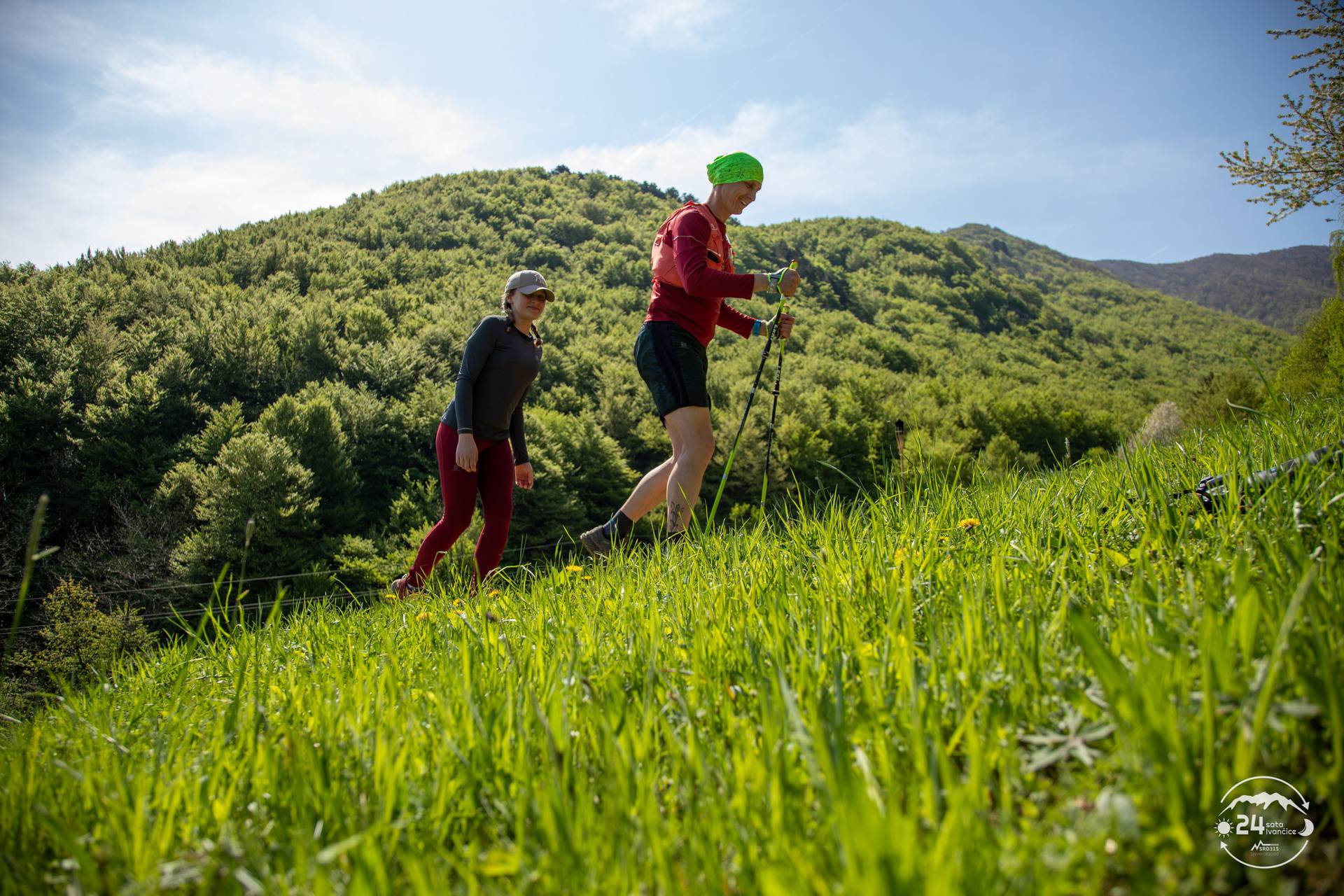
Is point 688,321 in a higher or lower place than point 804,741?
higher

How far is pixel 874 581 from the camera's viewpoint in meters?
1.80

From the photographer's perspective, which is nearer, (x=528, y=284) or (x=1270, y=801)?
(x=1270, y=801)

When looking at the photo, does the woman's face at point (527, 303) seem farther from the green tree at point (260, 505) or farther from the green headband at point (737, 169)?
the green tree at point (260, 505)

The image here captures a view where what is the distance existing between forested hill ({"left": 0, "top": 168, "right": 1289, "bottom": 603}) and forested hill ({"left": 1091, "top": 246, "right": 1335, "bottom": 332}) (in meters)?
85.0

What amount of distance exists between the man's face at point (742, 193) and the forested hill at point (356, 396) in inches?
66.8

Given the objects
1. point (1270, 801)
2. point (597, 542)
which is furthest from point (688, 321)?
point (1270, 801)

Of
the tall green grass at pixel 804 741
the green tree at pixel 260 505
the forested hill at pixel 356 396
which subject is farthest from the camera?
the forested hill at pixel 356 396

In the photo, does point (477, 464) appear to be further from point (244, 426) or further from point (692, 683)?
point (244, 426)

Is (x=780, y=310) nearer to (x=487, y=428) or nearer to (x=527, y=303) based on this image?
(x=527, y=303)

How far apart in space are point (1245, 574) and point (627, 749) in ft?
3.31

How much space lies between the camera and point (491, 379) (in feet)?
14.4

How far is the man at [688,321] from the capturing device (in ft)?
12.7

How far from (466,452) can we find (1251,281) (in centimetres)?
17985

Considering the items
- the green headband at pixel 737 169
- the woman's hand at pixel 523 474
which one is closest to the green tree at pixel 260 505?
the woman's hand at pixel 523 474
